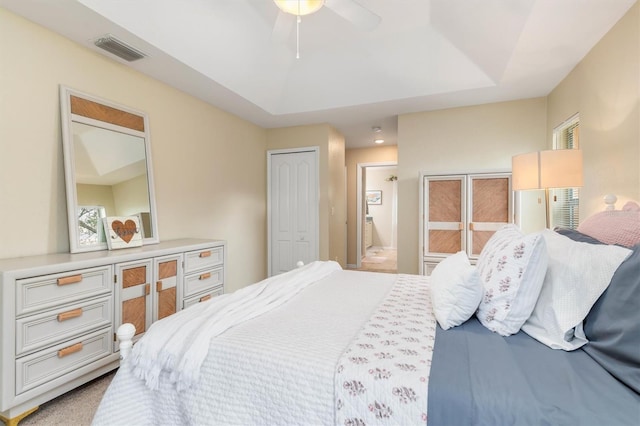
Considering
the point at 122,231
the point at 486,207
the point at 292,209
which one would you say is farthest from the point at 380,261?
the point at 122,231

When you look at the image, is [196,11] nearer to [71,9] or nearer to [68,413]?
[71,9]

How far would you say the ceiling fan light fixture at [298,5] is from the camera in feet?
5.74

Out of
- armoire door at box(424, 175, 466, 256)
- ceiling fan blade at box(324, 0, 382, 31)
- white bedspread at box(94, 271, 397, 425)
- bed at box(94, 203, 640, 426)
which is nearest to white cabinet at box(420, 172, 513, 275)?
armoire door at box(424, 175, 466, 256)

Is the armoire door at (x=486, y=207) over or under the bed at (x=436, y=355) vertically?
over

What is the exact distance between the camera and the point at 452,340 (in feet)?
3.97

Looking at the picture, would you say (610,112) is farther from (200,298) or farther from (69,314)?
(69,314)

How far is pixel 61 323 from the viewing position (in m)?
1.83

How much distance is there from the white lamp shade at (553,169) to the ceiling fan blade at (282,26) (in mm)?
1983

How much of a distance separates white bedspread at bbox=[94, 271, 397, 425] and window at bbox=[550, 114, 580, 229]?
8.76ft

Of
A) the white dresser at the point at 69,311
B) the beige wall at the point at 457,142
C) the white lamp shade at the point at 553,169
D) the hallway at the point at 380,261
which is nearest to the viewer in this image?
the white dresser at the point at 69,311

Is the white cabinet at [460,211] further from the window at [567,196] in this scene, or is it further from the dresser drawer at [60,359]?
the dresser drawer at [60,359]

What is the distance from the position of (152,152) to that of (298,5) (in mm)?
1989

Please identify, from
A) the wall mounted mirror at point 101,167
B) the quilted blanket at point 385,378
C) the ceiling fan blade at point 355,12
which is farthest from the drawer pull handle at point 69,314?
the ceiling fan blade at point 355,12

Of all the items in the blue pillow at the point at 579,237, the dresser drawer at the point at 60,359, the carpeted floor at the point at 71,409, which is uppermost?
the blue pillow at the point at 579,237
